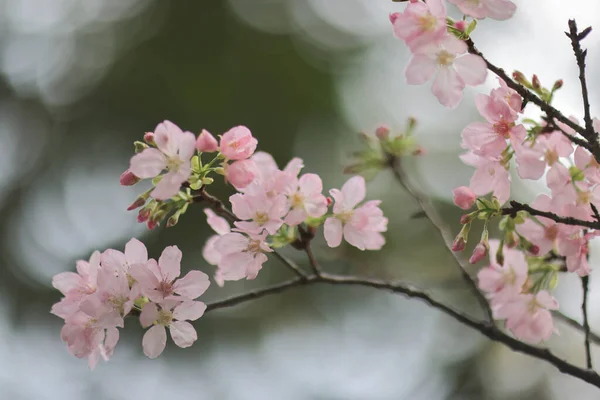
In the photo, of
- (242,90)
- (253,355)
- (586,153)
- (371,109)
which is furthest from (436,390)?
(586,153)

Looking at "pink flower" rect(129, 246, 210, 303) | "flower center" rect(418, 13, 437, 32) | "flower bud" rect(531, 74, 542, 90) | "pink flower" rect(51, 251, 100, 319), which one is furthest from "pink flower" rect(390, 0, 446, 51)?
"pink flower" rect(51, 251, 100, 319)

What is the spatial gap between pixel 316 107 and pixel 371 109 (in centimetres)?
39

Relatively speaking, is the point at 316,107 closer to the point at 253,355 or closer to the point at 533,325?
the point at 253,355

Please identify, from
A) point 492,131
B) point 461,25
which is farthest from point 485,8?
point 492,131

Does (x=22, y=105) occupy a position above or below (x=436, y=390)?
above

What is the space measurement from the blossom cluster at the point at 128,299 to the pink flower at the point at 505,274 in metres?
0.33

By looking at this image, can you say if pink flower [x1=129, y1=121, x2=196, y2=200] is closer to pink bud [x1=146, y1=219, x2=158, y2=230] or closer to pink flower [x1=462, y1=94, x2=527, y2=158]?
pink bud [x1=146, y1=219, x2=158, y2=230]

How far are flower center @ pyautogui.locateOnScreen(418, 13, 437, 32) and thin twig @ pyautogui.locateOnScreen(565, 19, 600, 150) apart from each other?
0.12m

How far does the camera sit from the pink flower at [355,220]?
2.65 feet

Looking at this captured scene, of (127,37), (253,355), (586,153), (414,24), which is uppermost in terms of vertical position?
(414,24)

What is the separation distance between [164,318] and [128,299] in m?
0.04

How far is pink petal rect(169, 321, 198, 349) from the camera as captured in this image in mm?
703

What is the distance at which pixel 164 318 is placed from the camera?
69 cm

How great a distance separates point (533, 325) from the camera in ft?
2.45
